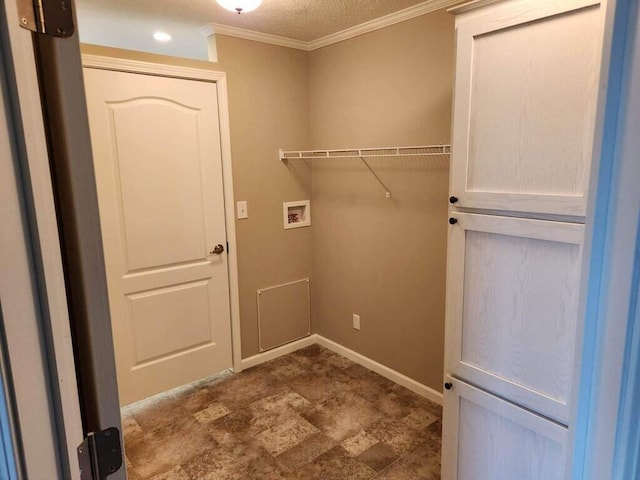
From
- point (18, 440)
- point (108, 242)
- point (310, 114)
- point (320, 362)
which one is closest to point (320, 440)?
point (320, 362)

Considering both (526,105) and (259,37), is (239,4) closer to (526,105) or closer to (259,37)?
(259,37)

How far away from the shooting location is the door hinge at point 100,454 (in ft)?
2.41

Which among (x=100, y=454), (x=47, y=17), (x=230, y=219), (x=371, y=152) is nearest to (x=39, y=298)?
(x=100, y=454)

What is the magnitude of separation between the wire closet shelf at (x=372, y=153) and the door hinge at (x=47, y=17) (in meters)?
1.99

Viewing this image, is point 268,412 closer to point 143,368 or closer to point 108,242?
point 143,368

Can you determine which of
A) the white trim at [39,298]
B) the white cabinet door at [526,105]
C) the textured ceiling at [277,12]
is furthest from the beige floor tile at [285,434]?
the textured ceiling at [277,12]

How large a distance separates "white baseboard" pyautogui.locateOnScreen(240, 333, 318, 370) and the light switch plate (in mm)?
1102

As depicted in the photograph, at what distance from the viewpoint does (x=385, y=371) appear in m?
3.12

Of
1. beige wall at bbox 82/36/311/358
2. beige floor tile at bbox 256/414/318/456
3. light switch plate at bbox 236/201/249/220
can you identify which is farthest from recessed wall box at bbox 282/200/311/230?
beige floor tile at bbox 256/414/318/456

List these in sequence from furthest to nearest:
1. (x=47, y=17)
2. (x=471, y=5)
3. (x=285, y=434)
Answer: (x=285, y=434) → (x=471, y=5) → (x=47, y=17)

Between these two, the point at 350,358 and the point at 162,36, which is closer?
the point at 162,36

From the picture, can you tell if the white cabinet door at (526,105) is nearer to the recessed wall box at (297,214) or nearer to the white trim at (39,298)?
the white trim at (39,298)

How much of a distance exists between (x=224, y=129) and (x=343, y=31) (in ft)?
3.50

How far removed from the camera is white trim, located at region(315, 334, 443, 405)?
2.80 m
